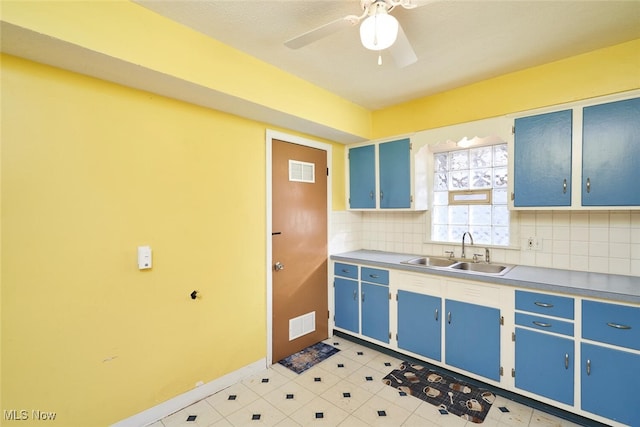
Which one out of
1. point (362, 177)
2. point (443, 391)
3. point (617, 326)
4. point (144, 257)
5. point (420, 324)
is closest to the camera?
point (617, 326)

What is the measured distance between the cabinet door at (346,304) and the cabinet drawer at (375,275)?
0.51 ft

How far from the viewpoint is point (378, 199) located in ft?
10.3

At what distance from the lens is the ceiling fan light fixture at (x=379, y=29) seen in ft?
4.15

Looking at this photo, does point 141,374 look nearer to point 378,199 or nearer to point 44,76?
point 44,76

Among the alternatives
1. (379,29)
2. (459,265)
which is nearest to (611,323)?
(459,265)

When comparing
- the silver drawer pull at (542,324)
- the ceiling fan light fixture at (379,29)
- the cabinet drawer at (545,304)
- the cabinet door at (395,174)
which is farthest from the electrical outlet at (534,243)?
the ceiling fan light fixture at (379,29)

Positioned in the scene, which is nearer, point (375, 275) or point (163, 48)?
point (163, 48)

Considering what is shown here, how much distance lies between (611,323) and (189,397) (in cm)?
286

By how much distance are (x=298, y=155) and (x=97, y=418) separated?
2444 mm

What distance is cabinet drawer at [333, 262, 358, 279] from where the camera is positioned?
119 inches

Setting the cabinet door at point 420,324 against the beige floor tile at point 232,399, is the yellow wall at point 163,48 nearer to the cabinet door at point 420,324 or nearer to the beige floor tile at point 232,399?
the cabinet door at point 420,324

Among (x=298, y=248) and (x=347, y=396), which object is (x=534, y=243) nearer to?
(x=347, y=396)

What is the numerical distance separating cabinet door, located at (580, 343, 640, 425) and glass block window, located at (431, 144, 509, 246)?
102 cm

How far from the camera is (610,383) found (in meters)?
1.73
